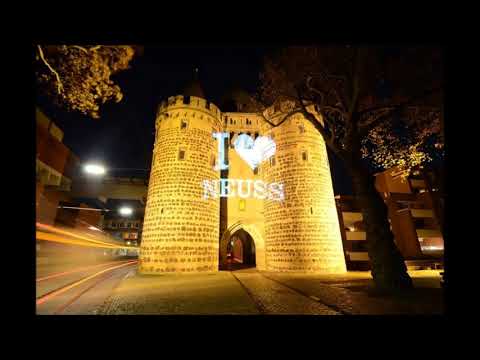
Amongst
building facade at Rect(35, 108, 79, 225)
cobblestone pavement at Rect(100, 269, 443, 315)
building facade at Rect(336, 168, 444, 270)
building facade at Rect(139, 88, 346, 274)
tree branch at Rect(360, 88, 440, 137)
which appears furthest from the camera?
building facade at Rect(336, 168, 444, 270)

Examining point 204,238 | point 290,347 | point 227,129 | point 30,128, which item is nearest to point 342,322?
point 290,347

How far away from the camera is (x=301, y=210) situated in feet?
47.0

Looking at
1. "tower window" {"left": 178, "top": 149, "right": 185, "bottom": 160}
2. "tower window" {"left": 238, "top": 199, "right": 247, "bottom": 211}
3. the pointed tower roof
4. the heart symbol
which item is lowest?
"tower window" {"left": 238, "top": 199, "right": 247, "bottom": 211}

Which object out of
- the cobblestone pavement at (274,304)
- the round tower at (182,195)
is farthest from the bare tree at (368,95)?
the round tower at (182,195)

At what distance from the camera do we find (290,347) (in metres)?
2.86

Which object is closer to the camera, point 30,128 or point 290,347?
point 290,347

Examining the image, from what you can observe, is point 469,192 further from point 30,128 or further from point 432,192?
point 432,192

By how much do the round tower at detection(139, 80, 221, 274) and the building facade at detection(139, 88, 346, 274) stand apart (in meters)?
0.05

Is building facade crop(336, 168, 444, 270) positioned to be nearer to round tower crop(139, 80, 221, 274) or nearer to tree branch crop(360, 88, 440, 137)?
round tower crop(139, 80, 221, 274)

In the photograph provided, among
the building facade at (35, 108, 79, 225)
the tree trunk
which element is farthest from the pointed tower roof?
the tree trunk

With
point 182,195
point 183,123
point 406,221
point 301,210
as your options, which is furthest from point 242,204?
point 406,221

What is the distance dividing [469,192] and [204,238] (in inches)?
496

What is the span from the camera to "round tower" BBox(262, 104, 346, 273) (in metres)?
13.8

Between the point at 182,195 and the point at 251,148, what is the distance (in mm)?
6350
